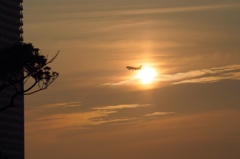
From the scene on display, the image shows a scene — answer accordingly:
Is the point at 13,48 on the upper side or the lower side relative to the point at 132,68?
lower

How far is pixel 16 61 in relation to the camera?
77.8 meters

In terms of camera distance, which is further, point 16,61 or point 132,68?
point 132,68

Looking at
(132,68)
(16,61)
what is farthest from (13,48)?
(132,68)

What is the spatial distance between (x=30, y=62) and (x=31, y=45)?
1.37 meters

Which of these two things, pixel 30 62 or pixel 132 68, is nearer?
pixel 30 62

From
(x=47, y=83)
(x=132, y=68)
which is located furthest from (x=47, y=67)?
(x=132, y=68)

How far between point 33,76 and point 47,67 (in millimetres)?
1330

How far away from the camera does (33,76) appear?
259 feet

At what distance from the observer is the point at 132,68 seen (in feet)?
469

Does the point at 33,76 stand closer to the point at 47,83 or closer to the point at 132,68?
the point at 47,83

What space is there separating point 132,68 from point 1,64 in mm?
66619

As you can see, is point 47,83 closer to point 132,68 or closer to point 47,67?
point 47,67

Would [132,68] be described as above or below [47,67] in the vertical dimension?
above

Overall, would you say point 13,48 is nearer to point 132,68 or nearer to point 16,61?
point 16,61
